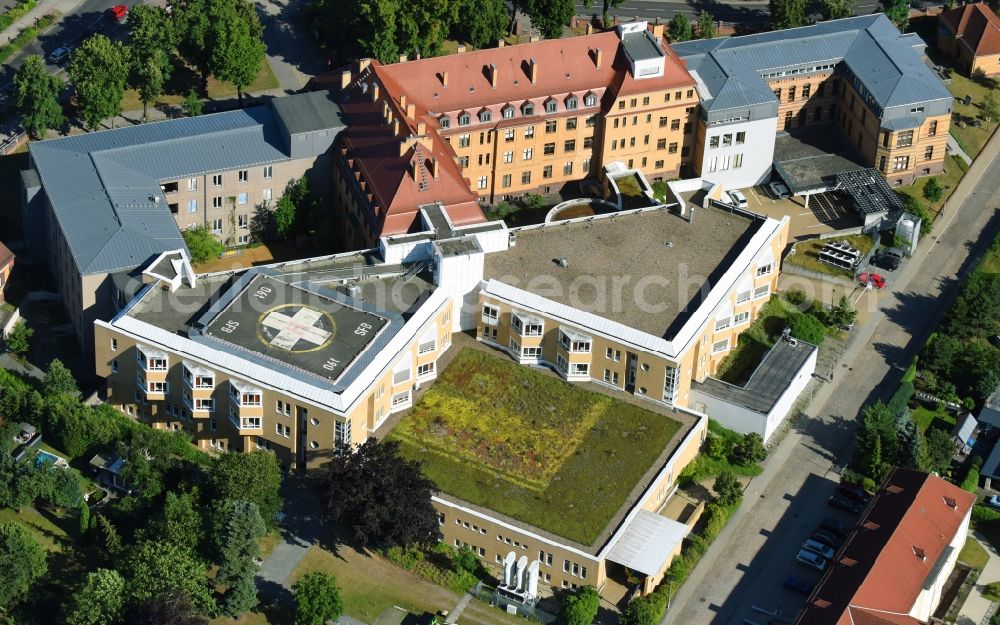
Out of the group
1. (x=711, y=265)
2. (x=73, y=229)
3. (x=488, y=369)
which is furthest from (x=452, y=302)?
(x=73, y=229)

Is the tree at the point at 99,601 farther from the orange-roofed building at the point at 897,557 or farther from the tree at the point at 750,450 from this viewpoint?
the tree at the point at 750,450

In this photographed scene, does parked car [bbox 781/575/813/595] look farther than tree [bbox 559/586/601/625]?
Yes

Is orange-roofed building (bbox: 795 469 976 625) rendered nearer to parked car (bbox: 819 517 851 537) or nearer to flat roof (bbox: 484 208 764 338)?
parked car (bbox: 819 517 851 537)

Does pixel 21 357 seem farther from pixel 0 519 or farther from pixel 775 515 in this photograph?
pixel 775 515

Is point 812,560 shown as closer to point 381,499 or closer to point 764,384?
point 764,384

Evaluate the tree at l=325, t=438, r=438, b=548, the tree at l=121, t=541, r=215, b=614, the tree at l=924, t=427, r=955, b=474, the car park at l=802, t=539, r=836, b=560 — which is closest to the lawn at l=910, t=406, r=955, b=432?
the tree at l=924, t=427, r=955, b=474
